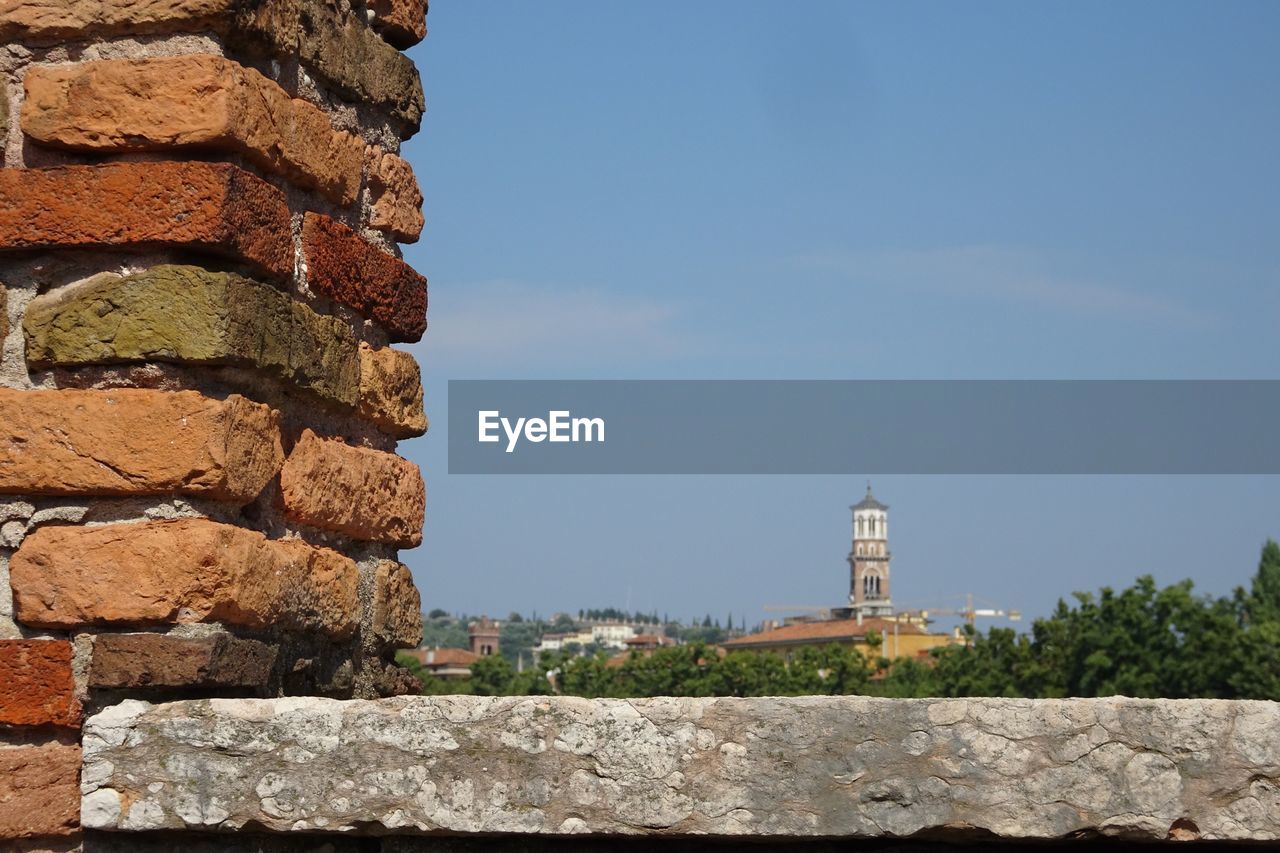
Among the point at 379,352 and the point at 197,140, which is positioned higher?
the point at 197,140

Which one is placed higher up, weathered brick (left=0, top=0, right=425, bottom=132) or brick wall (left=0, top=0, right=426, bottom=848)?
weathered brick (left=0, top=0, right=425, bottom=132)

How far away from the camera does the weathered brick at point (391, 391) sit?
10.3ft

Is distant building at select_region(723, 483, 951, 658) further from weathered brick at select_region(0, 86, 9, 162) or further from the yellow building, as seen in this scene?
weathered brick at select_region(0, 86, 9, 162)

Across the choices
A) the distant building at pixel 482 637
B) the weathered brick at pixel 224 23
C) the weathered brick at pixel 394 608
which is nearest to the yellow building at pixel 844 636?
the distant building at pixel 482 637

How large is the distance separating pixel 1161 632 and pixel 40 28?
54362 millimetres

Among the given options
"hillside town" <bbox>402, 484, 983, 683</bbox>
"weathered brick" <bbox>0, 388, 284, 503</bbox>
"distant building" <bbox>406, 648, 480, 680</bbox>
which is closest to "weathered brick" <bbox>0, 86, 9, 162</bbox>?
"weathered brick" <bbox>0, 388, 284, 503</bbox>

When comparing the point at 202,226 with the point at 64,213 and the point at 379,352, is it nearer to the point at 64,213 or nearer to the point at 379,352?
the point at 64,213

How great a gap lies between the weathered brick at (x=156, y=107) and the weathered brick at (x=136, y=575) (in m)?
0.61

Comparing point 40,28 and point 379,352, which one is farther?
point 379,352

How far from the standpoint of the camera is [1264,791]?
2223 mm

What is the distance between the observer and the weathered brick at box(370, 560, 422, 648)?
124 inches

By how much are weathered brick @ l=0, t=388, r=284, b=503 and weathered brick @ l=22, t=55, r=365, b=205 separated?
15.9 inches

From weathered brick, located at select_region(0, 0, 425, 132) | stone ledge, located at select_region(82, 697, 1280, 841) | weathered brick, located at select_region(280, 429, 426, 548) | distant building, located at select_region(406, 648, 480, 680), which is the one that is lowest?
distant building, located at select_region(406, 648, 480, 680)

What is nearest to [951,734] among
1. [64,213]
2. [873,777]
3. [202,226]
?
[873,777]
